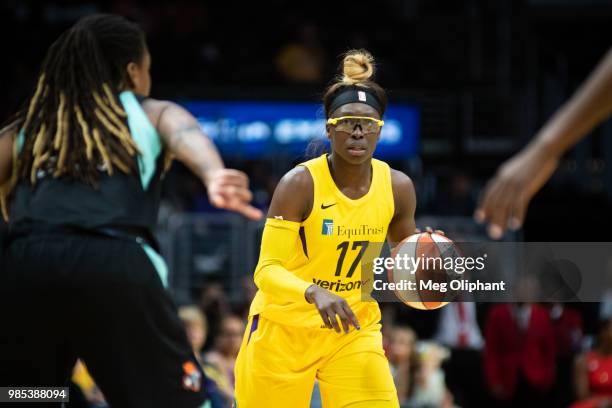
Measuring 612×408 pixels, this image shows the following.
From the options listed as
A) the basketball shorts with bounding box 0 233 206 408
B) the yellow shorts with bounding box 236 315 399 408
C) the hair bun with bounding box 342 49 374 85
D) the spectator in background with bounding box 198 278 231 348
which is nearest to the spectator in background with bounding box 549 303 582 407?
the spectator in background with bounding box 198 278 231 348

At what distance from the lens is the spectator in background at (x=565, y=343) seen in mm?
9930

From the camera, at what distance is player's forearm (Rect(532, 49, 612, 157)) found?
97.1 inches

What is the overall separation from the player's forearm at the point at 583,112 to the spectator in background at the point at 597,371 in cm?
695

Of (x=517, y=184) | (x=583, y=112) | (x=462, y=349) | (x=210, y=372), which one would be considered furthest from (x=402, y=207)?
(x=462, y=349)

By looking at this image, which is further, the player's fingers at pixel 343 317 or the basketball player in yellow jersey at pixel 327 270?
the basketball player in yellow jersey at pixel 327 270

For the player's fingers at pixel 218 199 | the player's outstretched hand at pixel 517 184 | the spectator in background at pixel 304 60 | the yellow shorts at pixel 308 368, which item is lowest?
the yellow shorts at pixel 308 368

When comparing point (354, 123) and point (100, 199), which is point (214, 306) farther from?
point (100, 199)

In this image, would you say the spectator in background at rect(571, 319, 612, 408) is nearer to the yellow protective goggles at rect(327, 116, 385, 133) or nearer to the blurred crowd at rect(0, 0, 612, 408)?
the blurred crowd at rect(0, 0, 612, 408)

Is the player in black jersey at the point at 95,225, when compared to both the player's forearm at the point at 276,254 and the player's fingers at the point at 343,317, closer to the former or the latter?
the player's fingers at the point at 343,317

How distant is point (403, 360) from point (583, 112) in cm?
652

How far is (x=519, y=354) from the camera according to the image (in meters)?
9.68

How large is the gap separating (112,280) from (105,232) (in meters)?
0.20

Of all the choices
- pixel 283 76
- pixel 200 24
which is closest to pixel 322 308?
pixel 283 76

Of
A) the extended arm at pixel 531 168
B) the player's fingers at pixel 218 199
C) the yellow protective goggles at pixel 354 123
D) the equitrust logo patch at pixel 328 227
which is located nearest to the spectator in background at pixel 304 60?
the yellow protective goggles at pixel 354 123
